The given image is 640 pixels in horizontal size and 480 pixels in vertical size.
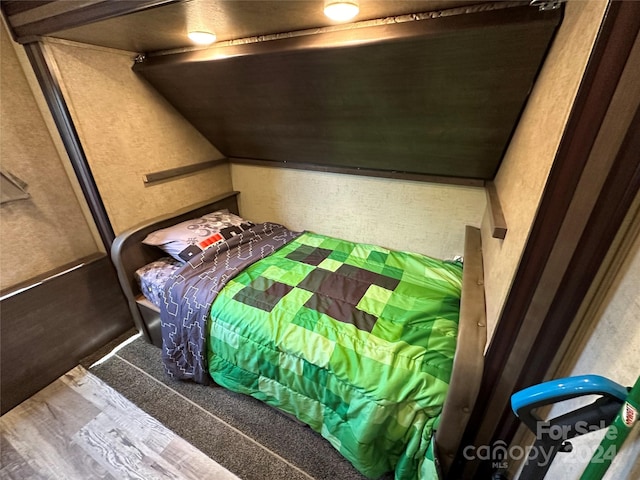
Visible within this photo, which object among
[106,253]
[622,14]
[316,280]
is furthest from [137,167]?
[622,14]

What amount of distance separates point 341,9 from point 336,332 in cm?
118

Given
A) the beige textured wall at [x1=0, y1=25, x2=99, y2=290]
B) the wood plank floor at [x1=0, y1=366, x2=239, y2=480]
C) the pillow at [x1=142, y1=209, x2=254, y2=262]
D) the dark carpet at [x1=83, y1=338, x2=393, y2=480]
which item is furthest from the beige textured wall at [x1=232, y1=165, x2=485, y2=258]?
the wood plank floor at [x1=0, y1=366, x2=239, y2=480]

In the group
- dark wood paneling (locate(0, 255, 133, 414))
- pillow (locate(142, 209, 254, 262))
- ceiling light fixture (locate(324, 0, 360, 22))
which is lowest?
dark wood paneling (locate(0, 255, 133, 414))

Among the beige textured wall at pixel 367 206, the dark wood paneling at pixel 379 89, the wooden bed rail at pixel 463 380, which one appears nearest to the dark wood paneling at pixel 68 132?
the dark wood paneling at pixel 379 89

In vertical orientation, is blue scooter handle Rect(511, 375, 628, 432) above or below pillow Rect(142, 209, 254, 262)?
above

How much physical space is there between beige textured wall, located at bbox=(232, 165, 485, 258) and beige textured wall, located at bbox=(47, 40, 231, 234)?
502 mm

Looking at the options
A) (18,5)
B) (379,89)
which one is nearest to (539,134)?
(379,89)

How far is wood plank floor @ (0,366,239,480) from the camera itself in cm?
114

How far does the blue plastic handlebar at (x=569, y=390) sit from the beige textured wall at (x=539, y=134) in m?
0.32

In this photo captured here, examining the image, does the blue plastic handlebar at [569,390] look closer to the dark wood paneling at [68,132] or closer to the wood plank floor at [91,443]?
the wood plank floor at [91,443]

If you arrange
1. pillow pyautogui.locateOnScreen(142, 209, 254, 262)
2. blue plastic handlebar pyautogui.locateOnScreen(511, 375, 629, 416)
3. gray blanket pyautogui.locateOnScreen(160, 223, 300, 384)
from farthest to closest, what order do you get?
pillow pyautogui.locateOnScreen(142, 209, 254, 262) → gray blanket pyautogui.locateOnScreen(160, 223, 300, 384) → blue plastic handlebar pyautogui.locateOnScreen(511, 375, 629, 416)

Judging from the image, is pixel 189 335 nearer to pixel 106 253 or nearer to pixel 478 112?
pixel 106 253

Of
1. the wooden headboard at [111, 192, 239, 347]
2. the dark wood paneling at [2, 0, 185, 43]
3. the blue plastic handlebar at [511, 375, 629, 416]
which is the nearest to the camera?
the blue plastic handlebar at [511, 375, 629, 416]

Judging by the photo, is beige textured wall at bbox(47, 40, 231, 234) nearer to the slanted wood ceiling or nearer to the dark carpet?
the slanted wood ceiling
